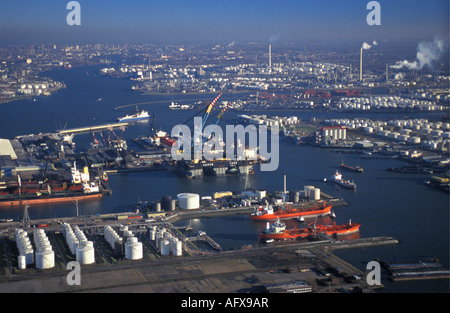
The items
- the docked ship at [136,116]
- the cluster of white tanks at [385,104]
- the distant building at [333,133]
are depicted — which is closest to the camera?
the distant building at [333,133]

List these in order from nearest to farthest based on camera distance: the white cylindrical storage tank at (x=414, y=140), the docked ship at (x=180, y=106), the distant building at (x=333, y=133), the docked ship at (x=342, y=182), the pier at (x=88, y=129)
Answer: the docked ship at (x=342, y=182) < the white cylindrical storage tank at (x=414, y=140) < the distant building at (x=333, y=133) < the pier at (x=88, y=129) < the docked ship at (x=180, y=106)

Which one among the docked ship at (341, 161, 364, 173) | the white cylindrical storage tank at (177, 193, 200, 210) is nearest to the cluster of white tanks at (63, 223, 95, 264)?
the white cylindrical storage tank at (177, 193, 200, 210)

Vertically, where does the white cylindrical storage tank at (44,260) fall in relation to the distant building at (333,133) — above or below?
below

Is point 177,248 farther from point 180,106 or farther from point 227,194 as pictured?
point 180,106

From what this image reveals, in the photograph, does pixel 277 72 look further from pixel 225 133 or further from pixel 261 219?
pixel 261 219

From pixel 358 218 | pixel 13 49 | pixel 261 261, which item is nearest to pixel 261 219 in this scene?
pixel 358 218

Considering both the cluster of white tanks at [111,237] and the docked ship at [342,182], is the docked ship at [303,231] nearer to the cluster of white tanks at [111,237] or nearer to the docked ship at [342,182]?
the cluster of white tanks at [111,237]

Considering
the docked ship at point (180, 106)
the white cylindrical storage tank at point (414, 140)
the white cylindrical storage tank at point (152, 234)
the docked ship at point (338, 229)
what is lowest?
the docked ship at point (338, 229)

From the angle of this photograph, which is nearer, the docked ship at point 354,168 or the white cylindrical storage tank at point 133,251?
the white cylindrical storage tank at point 133,251

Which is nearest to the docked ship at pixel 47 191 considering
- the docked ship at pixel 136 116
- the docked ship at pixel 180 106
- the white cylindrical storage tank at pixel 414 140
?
the white cylindrical storage tank at pixel 414 140
